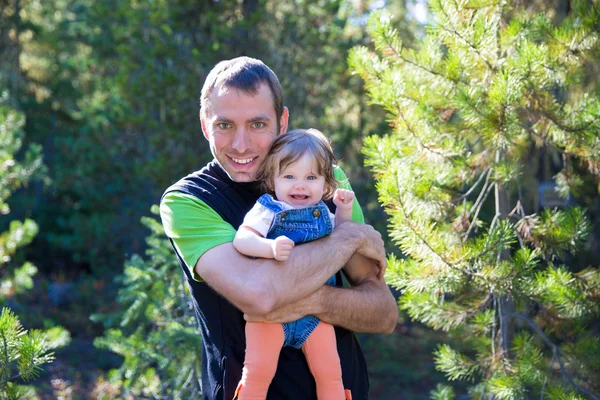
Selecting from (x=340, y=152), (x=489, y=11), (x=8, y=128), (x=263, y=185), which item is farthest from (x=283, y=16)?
(x=263, y=185)

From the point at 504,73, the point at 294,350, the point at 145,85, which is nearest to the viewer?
the point at 294,350

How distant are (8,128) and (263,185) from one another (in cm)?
330

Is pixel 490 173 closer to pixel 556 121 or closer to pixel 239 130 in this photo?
pixel 556 121

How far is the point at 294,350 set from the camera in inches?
90.2

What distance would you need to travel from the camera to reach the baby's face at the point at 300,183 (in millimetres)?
2354

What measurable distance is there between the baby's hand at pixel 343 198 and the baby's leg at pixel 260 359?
505 millimetres

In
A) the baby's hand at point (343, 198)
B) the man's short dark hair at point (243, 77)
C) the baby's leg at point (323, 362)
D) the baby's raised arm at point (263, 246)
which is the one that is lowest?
the baby's leg at point (323, 362)

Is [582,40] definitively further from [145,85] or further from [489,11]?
[145,85]

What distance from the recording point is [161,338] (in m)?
4.08

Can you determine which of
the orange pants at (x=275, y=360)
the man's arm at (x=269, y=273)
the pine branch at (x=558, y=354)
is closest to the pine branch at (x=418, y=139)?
the pine branch at (x=558, y=354)

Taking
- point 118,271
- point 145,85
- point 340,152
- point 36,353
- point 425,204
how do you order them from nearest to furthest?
point 36,353 → point 425,204 → point 145,85 → point 340,152 → point 118,271

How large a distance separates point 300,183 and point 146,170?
496 cm

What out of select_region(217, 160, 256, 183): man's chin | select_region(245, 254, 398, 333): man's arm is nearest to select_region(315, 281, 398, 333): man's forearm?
select_region(245, 254, 398, 333): man's arm

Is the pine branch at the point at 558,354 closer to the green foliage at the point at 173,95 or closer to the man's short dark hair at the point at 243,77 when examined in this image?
the man's short dark hair at the point at 243,77
